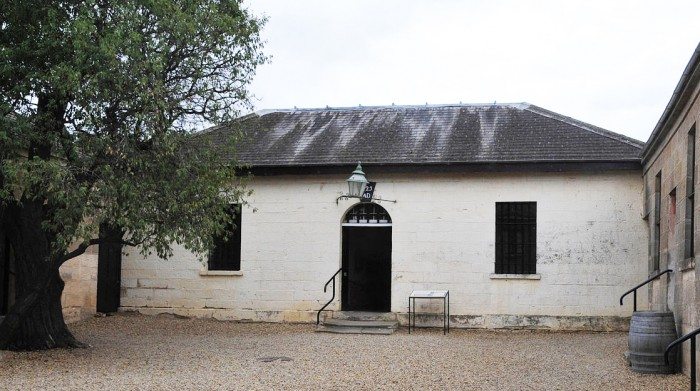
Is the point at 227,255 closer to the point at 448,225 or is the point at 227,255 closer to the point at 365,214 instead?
the point at 365,214

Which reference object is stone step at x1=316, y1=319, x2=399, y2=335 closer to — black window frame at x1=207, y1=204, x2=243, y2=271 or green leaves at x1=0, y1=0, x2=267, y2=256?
black window frame at x1=207, y1=204, x2=243, y2=271

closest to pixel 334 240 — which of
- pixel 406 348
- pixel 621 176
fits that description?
pixel 406 348

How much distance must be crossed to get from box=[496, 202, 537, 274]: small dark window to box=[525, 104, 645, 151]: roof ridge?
7.32 feet

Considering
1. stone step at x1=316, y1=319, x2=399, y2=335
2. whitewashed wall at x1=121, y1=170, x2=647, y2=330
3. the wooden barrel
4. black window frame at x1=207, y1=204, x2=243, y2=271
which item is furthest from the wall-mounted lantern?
the wooden barrel

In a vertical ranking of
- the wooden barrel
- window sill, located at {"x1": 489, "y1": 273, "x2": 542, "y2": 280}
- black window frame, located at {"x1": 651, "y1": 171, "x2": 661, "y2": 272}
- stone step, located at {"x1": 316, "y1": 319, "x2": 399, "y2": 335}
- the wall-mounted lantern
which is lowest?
stone step, located at {"x1": 316, "y1": 319, "x2": 399, "y2": 335}

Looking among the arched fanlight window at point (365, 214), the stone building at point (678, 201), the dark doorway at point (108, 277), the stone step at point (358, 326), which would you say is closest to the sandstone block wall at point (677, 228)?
the stone building at point (678, 201)

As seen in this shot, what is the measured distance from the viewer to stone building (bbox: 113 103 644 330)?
53.3ft

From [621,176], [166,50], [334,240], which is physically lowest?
[334,240]

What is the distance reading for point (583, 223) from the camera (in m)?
16.3

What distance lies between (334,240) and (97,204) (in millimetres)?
7516

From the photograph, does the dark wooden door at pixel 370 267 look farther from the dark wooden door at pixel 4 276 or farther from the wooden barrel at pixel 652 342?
the wooden barrel at pixel 652 342

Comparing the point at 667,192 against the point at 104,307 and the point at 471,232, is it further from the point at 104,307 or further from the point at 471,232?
the point at 104,307

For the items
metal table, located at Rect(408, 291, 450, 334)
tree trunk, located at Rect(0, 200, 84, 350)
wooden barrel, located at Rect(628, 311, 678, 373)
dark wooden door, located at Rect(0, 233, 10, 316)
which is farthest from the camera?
metal table, located at Rect(408, 291, 450, 334)

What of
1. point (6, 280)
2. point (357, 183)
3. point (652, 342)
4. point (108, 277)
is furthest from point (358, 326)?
point (652, 342)
